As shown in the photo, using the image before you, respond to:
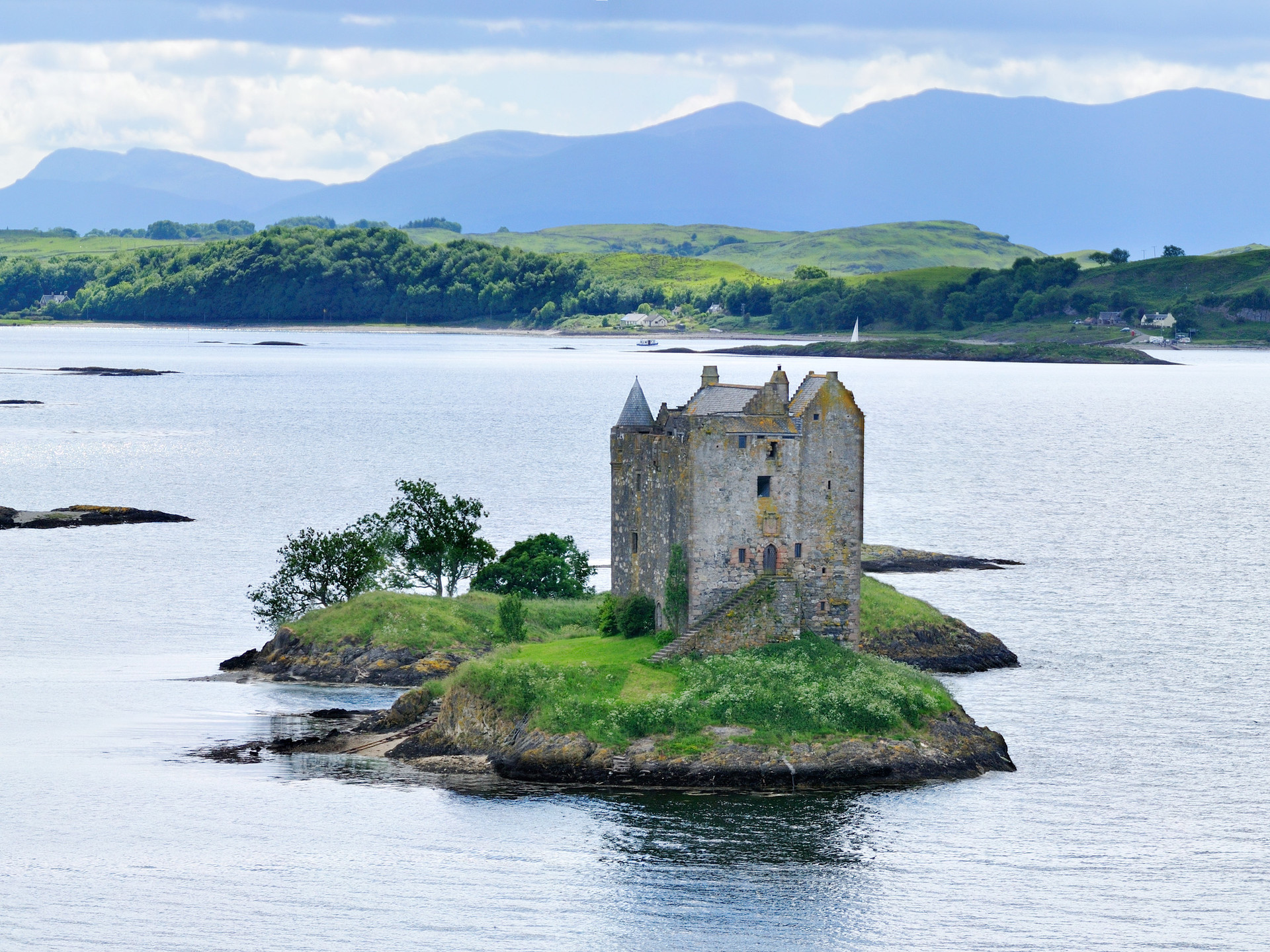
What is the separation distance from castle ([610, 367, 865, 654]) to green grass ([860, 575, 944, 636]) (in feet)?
44.3

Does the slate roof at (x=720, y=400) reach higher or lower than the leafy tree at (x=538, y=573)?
higher

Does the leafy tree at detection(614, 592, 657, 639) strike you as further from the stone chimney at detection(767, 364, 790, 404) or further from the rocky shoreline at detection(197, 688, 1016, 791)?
the stone chimney at detection(767, 364, 790, 404)

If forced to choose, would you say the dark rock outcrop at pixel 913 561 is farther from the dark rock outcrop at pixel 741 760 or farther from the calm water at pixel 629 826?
the dark rock outcrop at pixel 741 760

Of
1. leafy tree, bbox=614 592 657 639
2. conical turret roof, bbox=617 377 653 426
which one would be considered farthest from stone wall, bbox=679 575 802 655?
conical turret roof, bbox=617 377 653 426

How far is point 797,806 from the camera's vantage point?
54938 millimetres

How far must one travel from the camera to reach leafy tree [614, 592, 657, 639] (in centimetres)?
6512

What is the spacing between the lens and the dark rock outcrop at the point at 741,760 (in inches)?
2221

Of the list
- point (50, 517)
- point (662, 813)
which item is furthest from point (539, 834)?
point (50, 517)

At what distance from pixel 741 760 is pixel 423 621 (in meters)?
24.2

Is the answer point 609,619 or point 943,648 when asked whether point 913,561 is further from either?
point 609,619

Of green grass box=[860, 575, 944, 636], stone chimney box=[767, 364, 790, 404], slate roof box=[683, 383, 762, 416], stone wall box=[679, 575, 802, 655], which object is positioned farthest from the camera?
green grass box=[860, 575, 944, 636]

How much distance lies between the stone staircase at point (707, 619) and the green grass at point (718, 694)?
0.51 meters

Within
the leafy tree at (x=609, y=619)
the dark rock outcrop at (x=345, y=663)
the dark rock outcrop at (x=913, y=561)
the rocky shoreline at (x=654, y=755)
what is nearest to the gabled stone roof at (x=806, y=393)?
the leafy tree at (x=609, y=619)

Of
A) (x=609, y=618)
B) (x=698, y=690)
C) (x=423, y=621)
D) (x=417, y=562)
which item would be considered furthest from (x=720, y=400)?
(x=417, y=562)
